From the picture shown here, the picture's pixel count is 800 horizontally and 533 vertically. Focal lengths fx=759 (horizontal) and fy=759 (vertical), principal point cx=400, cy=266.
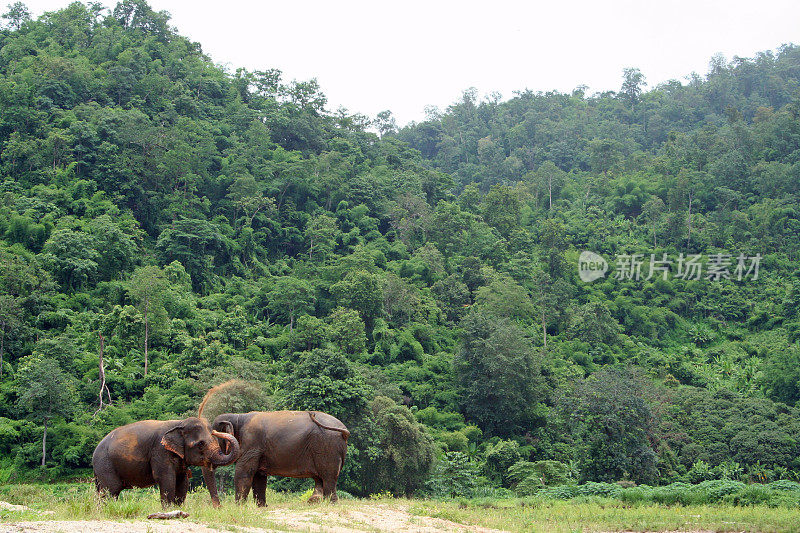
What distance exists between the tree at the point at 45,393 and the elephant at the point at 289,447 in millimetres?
15411

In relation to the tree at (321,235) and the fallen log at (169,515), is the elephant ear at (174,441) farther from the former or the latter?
the tree at (321,235)

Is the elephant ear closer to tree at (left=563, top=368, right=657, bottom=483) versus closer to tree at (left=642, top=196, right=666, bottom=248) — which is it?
tree at (left=563, top=368, right=657, bottom=483)

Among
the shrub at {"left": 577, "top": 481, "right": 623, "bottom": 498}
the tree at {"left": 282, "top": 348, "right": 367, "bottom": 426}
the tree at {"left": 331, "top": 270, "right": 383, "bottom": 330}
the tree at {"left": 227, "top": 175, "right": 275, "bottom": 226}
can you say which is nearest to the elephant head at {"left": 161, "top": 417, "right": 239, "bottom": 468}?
the tree at {"left": 282, "top": 348, "right": 367, "bottom": 426}

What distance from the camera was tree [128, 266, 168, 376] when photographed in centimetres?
2978

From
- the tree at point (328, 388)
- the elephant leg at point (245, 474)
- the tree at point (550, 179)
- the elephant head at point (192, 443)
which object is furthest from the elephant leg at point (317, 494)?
the tree at point (550, 179)

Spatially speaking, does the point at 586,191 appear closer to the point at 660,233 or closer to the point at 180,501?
the point at 660,233

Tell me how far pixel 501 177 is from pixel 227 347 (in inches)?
1578

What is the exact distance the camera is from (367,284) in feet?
117

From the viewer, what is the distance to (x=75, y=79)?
149 feet

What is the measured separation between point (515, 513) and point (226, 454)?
5.72 meters

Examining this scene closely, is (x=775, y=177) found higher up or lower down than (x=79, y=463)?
higher up

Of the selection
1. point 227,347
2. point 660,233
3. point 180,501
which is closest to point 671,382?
point 660,233

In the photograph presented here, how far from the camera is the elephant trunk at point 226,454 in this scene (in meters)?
11.3

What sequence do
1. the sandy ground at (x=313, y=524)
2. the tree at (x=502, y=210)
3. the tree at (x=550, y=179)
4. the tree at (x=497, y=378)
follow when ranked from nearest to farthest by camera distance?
→ 1. the sandy ground at (x=313, y=524)
2. the tree at (x=497, y=378)
3. the tree at (x=502, y=210)
4. the tree at (x=550, y=179)
